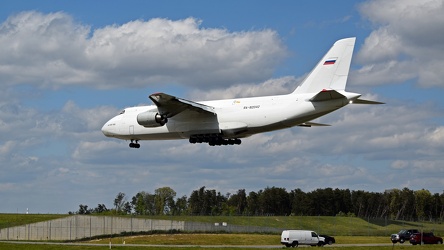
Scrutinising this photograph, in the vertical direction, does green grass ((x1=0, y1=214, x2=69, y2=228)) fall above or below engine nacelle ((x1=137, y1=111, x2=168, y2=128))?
below

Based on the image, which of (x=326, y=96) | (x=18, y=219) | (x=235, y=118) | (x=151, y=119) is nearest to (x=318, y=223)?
(x=18, y=219)

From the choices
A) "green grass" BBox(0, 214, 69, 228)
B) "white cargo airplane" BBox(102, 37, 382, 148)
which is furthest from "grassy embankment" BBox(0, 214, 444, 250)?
"white cargo airplane" BBox(102, 37, 382, 148)

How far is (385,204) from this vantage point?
163 metres

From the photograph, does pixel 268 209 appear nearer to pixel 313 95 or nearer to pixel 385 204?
pixel 385 204

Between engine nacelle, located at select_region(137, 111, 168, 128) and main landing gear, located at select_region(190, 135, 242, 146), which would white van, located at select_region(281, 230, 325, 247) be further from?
engine nacelle, located at select_region(137, 111, 168, 128)

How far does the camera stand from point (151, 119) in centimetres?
5781

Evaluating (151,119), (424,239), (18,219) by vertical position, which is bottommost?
(424,239)

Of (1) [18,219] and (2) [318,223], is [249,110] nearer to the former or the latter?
(2) [318,223]

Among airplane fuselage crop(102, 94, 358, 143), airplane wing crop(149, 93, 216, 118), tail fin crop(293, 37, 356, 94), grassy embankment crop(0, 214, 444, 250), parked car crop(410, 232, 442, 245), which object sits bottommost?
parked car crop(410, 232, 442, 245)

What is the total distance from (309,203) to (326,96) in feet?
342

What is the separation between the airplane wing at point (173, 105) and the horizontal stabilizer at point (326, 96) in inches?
337

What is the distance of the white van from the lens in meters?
64.0

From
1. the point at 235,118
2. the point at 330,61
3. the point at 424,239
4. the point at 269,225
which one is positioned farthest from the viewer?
the point at 269,225

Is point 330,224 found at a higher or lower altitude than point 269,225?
higher
